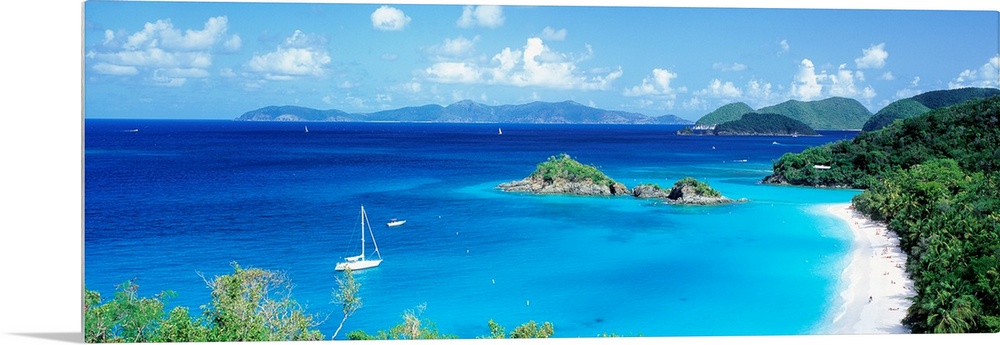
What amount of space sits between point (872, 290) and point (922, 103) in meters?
6.50

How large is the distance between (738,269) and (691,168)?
16.7m

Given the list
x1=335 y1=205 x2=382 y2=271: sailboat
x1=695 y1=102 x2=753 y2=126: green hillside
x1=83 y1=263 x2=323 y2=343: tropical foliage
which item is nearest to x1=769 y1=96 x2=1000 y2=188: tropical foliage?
x1=695 y1=102 x2=753 y2=126: green hillside

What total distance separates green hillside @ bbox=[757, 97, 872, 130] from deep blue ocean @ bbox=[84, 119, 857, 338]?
2.18 metres

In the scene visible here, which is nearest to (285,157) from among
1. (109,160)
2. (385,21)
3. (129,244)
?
(109,160)

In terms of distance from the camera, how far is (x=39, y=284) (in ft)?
23.2

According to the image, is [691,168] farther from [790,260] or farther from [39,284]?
[39,284]

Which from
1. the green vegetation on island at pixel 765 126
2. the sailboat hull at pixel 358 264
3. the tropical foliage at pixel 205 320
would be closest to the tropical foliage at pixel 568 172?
the green vegetation on island at pixel 765 126

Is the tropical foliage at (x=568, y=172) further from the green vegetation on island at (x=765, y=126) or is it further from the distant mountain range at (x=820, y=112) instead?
the distant mountain range at (x=820, y=112)

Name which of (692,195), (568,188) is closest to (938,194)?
(692,195)

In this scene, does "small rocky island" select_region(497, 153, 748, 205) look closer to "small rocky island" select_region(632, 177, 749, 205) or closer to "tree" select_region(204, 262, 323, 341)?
"small rocky island" select_region(632, 177, 749, 205)

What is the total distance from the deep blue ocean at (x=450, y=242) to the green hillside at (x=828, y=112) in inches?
85.8

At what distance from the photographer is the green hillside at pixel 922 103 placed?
1202cm

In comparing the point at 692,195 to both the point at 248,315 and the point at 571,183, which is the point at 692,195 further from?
the point at 248,315

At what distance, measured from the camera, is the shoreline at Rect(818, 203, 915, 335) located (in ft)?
29.2
